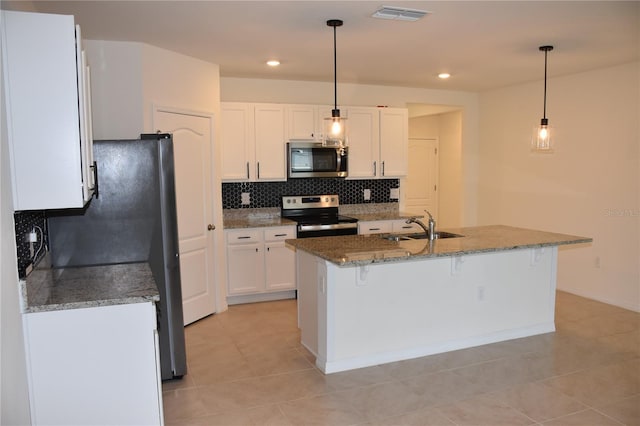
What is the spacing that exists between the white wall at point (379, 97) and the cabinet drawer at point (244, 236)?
1566 millimetres

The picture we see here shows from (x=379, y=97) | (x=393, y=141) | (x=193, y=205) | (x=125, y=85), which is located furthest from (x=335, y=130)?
(x=379, y=97)

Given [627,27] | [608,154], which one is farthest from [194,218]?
[608,154]

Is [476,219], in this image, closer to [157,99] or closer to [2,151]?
[157,99]

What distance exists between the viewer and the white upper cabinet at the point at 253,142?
17.6ft

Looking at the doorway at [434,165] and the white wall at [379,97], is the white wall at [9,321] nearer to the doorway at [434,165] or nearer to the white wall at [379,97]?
the white wall at [379,97]

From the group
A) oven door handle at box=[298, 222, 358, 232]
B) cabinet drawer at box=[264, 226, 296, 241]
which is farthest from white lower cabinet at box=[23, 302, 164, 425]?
oven door handle at box=[298, 222, 358, 232]

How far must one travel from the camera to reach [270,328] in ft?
14.9

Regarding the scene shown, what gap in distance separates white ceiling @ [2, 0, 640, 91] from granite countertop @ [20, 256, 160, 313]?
1369 mm

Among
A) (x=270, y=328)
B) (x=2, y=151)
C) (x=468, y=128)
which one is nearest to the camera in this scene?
(x=2, y=151)

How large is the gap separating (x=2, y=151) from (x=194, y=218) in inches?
104

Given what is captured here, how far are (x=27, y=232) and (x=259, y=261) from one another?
2935 mm

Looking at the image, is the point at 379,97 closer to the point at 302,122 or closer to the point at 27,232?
the point at 302,122

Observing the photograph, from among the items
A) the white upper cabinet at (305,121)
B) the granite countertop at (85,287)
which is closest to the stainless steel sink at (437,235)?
the white upper cabinet at (305,121)

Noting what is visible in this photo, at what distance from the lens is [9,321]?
2.00m
